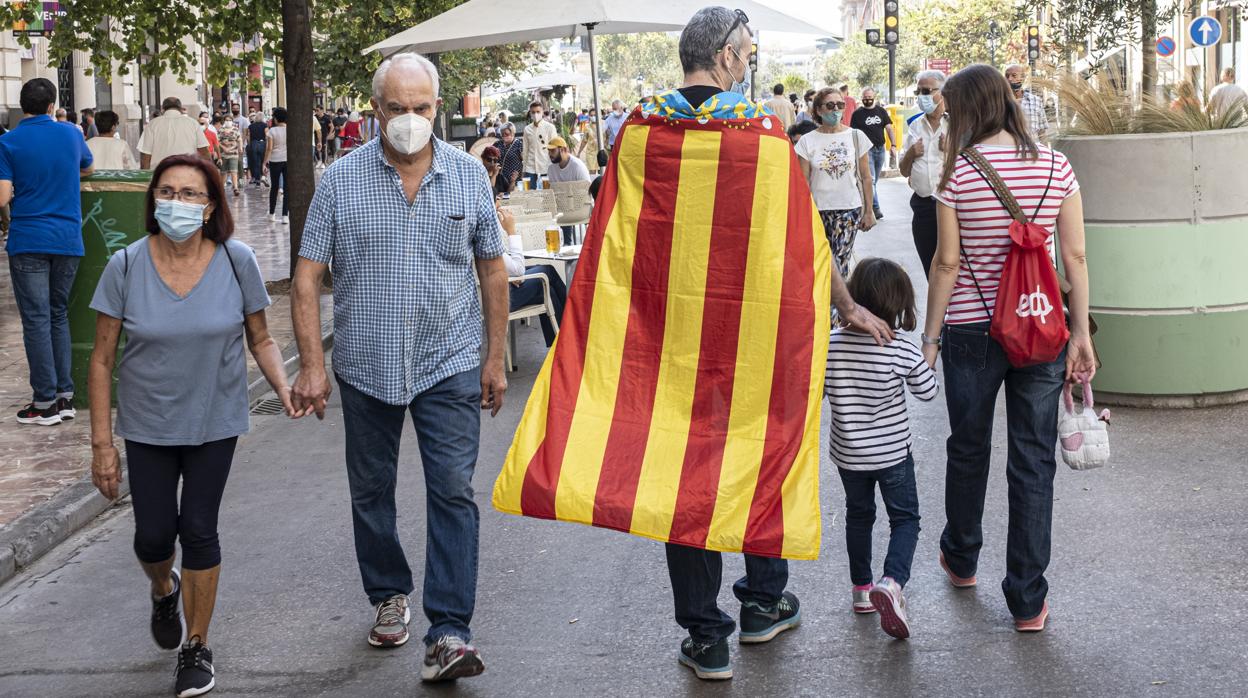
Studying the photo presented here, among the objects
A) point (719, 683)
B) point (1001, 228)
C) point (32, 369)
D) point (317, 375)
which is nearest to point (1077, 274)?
point (1001, 228)

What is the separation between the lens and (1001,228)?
4.76 meters

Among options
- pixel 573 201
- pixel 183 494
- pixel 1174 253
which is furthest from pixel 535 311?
pixel 183 494

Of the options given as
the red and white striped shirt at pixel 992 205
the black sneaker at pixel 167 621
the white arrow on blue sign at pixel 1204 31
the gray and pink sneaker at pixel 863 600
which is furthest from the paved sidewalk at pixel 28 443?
the white arrow on blue sign at pixel 1204 31

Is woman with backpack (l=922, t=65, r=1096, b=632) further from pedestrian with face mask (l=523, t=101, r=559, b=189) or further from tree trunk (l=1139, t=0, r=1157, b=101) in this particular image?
pedestrian with face mask (l=523, t=101, r=559, b=189)

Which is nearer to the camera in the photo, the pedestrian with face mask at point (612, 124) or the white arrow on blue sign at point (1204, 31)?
the white arrow on blue sign at point (1204, 31)

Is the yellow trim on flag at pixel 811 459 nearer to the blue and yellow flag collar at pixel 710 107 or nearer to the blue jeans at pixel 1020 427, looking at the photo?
the blue and yellow flag collar at pixel 710 107

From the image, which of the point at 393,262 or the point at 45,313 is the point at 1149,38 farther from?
the point at 393,262

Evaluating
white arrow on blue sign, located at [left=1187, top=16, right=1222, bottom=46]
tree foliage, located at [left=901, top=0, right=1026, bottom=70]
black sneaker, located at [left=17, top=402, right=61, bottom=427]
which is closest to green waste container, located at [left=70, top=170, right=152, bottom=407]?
black sneaker, located at [left=17, top=402, right=61, bottom=427]

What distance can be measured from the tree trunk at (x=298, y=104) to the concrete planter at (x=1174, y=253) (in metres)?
8.53

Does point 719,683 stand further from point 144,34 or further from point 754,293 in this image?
point 144,34

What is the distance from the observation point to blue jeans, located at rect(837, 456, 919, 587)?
487 centimetres

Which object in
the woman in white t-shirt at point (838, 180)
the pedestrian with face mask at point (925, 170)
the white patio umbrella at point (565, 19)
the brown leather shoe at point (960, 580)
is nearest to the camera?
the brown leather shoe at point (960, 580)

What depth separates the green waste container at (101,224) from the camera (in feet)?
30.8

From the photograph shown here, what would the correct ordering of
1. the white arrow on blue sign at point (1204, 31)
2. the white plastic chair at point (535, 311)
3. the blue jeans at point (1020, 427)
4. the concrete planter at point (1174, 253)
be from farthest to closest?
the white arrow on blue sign at point (1204, 31)
the white plastic chair at point (535, 311)
the concrete planter at point (1174, 253)
the blue jeans at point (1020, 427)
